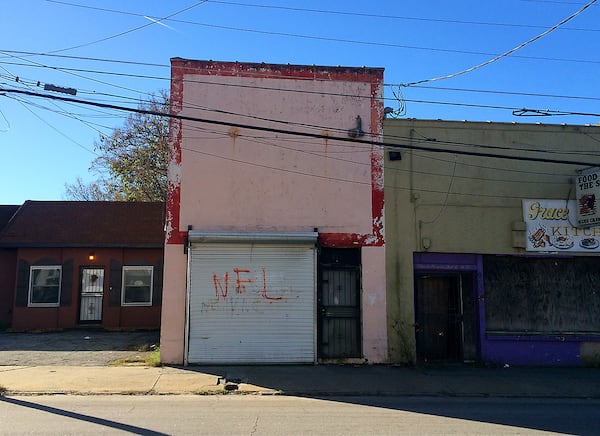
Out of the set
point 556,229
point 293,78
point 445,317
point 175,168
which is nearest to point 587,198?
point 556,229

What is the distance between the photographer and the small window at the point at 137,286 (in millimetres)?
18406

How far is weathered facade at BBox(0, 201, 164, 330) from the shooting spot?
18.0m

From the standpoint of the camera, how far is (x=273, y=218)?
12.7 metres

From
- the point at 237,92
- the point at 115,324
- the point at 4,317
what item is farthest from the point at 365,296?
the point at 4,317

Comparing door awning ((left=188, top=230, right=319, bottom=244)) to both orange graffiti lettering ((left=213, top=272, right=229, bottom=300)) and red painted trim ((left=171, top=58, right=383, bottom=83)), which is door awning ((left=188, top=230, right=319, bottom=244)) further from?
red painted trim ((left=171, top=58, right=383, bottom=83))

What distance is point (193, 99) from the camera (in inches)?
501

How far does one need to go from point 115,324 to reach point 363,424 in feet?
44.4

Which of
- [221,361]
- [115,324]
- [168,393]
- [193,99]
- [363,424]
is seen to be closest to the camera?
[363,424]

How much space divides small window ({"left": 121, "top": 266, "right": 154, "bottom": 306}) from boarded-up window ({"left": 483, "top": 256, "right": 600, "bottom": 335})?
1199 centimetres

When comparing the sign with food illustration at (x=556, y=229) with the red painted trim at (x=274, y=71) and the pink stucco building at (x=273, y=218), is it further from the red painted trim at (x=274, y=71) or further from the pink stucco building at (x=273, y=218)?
the red painted trim at (x=274, y=71)

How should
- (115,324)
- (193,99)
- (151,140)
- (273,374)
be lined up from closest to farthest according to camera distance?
(273,374) < (193,99) < (115,324) < (151,140)

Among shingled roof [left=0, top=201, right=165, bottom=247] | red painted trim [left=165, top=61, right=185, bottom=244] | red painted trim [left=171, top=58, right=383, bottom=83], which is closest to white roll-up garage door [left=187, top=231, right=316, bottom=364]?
red painted trim [left=165, top=61, right=185, bottom=244]

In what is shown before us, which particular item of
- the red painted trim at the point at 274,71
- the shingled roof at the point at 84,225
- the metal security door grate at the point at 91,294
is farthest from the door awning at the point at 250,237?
the metal security door grate at the point at 91,294

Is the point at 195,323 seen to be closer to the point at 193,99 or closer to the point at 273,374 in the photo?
the point at 273,374
